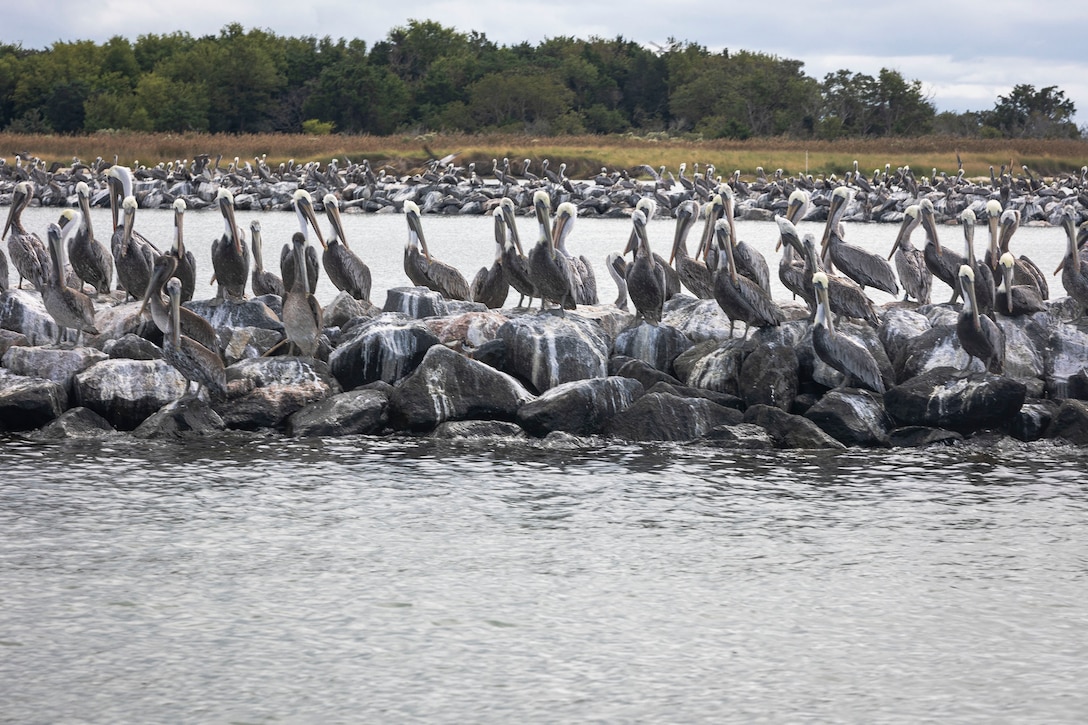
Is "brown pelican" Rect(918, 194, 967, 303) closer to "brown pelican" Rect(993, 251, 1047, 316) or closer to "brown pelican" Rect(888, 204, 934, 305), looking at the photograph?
"brown pelican" Rect(888, 204, 934, 305)

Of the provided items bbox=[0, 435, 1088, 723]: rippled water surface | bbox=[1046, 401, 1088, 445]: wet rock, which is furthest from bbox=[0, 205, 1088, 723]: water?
bbox=[1046, 401, 1088, 445]: wet rock

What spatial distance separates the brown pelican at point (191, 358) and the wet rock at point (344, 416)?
54 cm

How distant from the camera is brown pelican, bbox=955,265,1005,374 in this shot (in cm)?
894

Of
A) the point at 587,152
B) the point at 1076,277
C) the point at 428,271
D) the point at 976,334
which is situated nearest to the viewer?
the point at 976,334

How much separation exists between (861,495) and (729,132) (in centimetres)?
5032

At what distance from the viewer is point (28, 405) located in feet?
28.5

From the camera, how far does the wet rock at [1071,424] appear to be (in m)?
8.41

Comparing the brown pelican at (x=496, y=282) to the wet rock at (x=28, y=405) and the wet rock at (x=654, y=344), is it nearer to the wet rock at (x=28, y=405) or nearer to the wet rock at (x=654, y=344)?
the wet rock at (x=654, y=344)

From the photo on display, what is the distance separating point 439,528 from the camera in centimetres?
674

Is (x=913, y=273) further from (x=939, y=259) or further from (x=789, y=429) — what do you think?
(x=789, y=429)

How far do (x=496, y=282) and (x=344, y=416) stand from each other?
10.6ft

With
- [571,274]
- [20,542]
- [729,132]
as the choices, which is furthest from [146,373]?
[729,132]

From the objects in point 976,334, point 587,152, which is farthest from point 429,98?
point 976,334

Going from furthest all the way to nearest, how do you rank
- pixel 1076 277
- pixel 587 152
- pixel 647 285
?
pixel 587 152, pixel 1076 277, pixel 647 285
